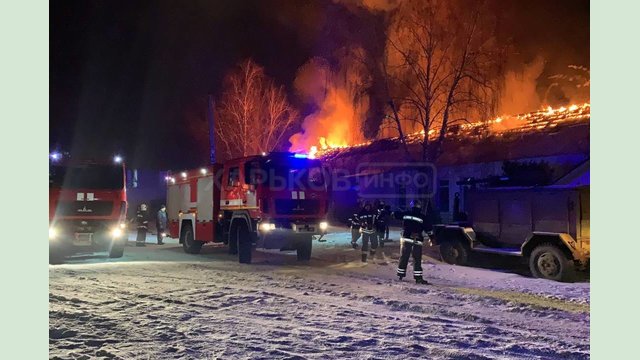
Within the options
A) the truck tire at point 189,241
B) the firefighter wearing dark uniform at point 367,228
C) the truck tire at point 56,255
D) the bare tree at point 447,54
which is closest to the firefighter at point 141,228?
the truck tire at point 189,241

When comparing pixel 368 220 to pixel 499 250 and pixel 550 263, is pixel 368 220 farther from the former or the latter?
pixel 550 263

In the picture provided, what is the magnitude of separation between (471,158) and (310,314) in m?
18.3

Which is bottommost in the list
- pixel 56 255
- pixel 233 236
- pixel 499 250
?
pixel 56 255

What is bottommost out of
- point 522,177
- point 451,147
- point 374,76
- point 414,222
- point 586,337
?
point 586,337

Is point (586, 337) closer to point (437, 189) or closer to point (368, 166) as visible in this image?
point (437, 189)

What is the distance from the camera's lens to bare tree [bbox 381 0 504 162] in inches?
753

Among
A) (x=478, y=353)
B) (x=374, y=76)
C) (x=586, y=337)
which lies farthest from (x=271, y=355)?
(x=374, y=76)

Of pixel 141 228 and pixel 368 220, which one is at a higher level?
pixel 368 220

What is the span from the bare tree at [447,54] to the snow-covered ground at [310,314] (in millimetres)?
9120

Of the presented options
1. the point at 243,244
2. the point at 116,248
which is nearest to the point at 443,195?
the point at 243,244

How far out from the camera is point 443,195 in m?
25.4

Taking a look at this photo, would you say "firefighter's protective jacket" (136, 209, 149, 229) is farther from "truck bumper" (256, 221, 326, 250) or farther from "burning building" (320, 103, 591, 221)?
"truck bumper" (256, 221, 326, 250)

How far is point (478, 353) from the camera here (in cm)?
545

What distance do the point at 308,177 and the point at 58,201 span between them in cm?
641
